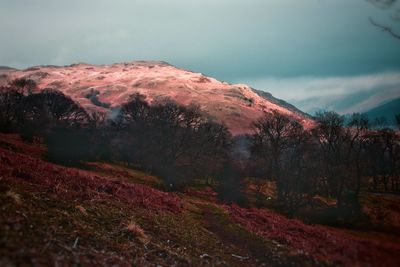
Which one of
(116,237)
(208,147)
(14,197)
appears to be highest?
(208,147)

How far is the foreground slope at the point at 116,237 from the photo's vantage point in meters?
14.2

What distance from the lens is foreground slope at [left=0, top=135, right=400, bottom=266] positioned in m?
14.2

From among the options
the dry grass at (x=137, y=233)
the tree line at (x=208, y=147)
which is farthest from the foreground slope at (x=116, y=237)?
the tree line at (x=208, y=147)

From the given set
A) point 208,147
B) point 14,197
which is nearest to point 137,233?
point 14,197

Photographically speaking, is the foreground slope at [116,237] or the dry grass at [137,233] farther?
the dry grass at [137,233]

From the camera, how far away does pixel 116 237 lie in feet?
63.2

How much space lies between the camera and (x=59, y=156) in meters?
70.5

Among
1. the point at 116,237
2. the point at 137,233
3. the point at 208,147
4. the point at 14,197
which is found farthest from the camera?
the point at 208,147

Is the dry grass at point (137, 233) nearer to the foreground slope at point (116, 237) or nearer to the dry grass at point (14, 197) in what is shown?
the foreground slope at point (116, 237)

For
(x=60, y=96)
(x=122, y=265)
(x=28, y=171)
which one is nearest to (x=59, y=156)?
(x=28, y=171)

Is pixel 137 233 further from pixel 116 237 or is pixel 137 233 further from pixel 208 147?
pixel 208 147

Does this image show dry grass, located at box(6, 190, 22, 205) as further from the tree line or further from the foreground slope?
the tree line

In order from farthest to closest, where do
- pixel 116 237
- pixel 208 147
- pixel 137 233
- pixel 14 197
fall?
pixel 208 147
pixel 137 233
pixel 116 237
pixel 14 197

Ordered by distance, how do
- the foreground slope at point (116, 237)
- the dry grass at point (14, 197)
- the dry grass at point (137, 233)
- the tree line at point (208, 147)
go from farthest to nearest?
the tree line at point (208, 147), the dry grass at point (137, 233), the dry grass at point (14, 197), the foreground slope at point (116, 237)
